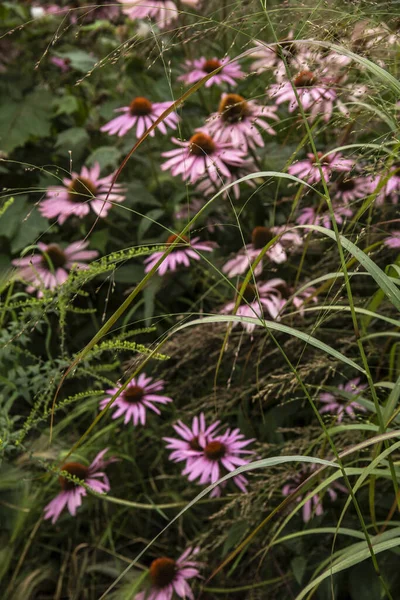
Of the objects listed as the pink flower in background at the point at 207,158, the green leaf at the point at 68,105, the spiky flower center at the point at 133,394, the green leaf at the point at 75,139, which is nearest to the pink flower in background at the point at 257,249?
the pink flower in background at the point at 207,158

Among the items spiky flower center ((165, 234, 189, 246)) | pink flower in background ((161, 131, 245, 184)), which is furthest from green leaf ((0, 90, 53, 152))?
spiky flower center ((165, 234, 189, 246))

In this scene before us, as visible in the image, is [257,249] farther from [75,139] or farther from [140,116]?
[75,139]

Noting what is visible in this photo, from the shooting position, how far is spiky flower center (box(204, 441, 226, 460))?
933 mm

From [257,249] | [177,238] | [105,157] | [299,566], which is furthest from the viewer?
[105,157]

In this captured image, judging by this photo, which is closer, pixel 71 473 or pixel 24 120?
pixel 71 473

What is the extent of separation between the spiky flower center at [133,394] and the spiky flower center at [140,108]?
52 centimetres

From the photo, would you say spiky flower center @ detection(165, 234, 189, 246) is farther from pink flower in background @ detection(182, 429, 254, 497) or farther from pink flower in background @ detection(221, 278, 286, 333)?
pink flower in background @ detection(182, 429, 254, 497)

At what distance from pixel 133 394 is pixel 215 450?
161mm

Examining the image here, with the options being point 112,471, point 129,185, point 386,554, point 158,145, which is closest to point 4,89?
point 158,145

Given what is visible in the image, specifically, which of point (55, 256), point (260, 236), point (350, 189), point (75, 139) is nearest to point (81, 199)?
point (55, 256)

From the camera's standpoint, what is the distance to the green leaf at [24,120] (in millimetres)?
1485

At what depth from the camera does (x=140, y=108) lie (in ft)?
4.30

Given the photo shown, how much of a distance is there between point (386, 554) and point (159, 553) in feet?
1.08

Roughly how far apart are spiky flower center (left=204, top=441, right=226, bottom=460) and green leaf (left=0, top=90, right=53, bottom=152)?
78cm
